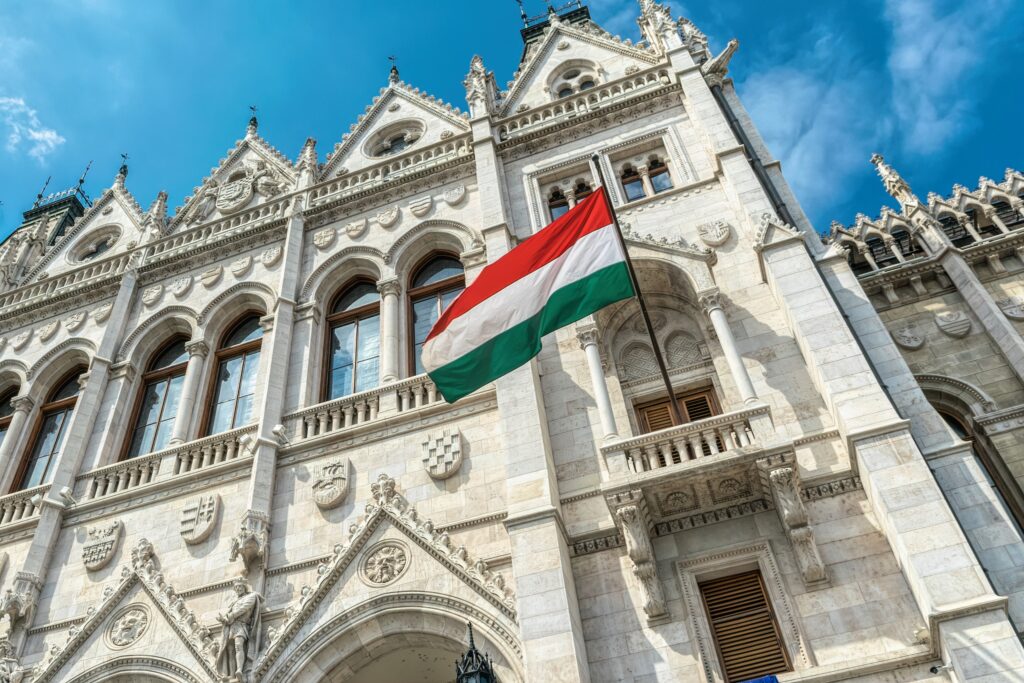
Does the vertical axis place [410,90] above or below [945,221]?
above

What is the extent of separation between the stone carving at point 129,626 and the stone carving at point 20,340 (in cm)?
1033

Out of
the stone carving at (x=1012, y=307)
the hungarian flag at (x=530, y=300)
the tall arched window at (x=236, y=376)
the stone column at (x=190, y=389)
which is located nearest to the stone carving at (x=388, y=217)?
the tall arched window at (x=236, y=376)

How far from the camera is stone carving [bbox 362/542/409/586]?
39.8ft

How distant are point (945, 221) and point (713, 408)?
36.0 feet

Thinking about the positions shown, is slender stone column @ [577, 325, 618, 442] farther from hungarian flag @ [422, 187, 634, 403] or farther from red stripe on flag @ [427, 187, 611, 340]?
red stripe on flag @ [427, 187, 611, 340]

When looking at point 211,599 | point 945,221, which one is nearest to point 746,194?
point 945,221

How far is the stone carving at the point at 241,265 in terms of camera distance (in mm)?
19062

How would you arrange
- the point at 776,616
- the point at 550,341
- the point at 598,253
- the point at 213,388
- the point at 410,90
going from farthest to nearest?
the point at 410,90 → the point at 213,388 → the point at 550,341 → the point at 598,253 → the point at 776,616

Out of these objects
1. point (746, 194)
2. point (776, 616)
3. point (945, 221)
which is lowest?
point (776, 616)

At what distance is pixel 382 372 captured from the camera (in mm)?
15547

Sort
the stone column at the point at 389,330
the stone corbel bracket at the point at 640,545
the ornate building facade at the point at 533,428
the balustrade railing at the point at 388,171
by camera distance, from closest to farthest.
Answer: the ornate building facade at the point at 533,428 < the stone corbel bracket at the point at 640,545 < the stone column at the point at 389,330 < the balustrade railing at the point at 388,171

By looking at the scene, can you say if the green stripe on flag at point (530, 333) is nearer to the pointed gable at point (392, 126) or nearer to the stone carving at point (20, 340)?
the pointed gable at point (392, 126)

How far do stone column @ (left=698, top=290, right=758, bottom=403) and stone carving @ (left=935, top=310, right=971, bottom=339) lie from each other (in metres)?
6.84

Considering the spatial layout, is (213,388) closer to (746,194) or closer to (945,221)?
(746,194)
